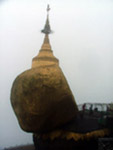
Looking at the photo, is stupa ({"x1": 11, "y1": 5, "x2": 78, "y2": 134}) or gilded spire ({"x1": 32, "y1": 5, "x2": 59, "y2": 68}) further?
gilded spire ({"x1": 32, "y1": 5, "x2": 59, "y2": 68})

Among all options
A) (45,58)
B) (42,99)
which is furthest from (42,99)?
(45,58)

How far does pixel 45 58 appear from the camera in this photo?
718cm

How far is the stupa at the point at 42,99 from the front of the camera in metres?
5.18

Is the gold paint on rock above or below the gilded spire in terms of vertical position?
below

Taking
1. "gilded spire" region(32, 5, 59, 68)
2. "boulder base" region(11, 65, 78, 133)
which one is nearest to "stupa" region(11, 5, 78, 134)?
"boulder base" region(11, 65, 78, 133)

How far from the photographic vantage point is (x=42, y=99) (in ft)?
16.9

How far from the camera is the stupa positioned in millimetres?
5176

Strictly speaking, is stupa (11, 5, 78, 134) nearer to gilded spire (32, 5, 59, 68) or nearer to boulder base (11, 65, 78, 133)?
boulder base (11, 65, 78, 133)

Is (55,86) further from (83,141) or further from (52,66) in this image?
(83,141)

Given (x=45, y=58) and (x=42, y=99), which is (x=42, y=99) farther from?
(x=45, y=58)

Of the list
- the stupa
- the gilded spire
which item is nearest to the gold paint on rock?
the stupa

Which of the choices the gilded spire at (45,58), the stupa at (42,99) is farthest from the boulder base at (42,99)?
the gilded spire at (45,58)

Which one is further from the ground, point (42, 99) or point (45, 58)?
point (45, 58)

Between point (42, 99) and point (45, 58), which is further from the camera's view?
Result: point (45, 58)
